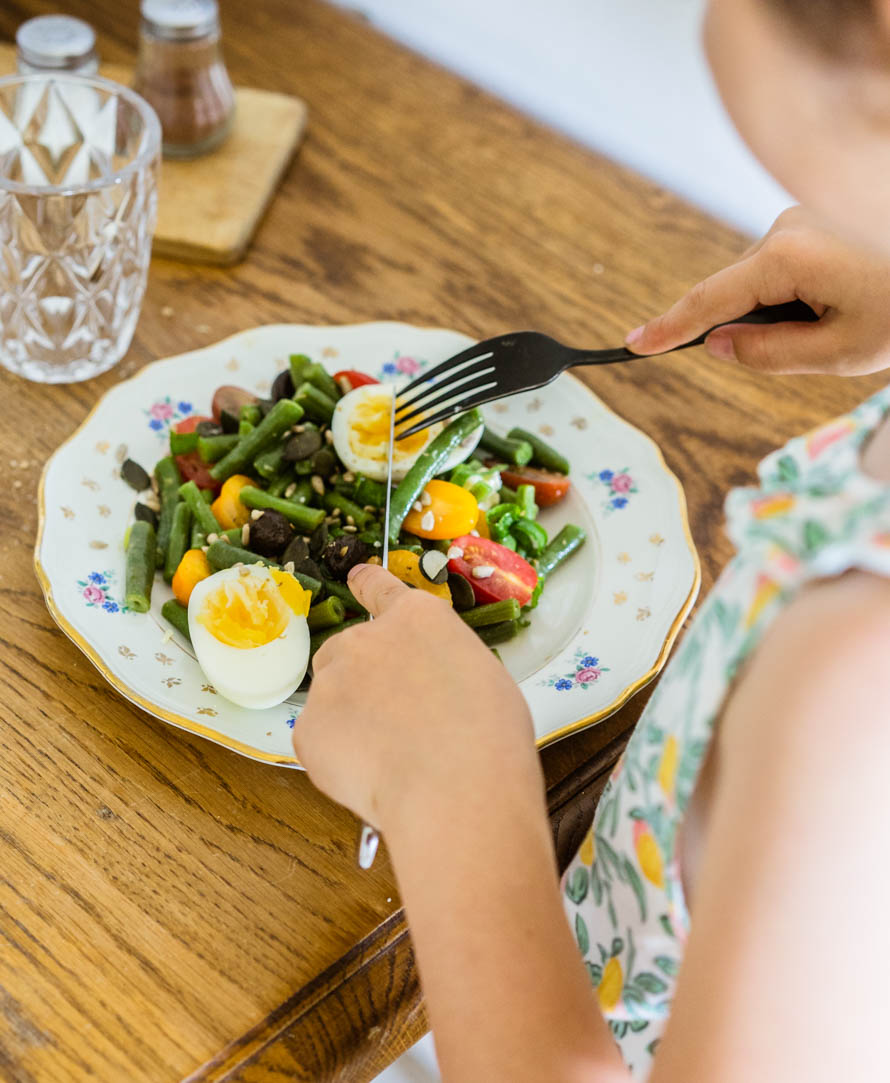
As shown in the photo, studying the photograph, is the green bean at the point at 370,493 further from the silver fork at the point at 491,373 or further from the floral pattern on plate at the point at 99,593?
→ the floral pattern on plate at the point at 99,593

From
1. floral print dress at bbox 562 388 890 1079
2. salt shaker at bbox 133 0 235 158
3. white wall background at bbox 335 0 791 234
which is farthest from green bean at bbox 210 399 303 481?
white wall background at bbox 335 0 791 234

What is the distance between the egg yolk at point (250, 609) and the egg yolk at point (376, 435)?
0.19m

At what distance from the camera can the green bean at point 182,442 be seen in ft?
3.34

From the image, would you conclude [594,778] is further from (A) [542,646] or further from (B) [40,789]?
(B) [40,789]

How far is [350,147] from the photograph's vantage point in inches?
59.5

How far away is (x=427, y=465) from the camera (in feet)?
3.22

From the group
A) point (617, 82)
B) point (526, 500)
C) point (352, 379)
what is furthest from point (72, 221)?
point (617, 82)

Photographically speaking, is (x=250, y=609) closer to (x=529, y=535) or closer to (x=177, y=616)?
(x=177, y=616)

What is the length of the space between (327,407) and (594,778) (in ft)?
1.39

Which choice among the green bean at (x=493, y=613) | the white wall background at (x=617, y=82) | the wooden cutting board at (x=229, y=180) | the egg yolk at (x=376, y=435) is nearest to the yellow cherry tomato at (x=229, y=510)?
the egg yolk at (x=376, y=435)

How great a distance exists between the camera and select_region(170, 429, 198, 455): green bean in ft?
3.34

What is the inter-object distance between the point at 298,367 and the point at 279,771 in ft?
1.38

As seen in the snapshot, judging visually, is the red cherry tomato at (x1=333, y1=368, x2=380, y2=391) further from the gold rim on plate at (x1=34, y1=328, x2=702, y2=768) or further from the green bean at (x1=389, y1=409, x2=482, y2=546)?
the gold rim on plate at (x1=34, y1=328, x2=702, y2=768)

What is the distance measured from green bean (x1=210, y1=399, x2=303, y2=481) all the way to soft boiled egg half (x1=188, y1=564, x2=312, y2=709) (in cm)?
17
